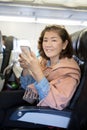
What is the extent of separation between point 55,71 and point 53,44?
0.55 ft

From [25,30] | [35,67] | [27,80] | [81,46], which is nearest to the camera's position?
[35,67]

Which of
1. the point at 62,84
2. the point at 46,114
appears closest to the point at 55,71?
the point at 62,84

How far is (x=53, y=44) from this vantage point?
1.41m

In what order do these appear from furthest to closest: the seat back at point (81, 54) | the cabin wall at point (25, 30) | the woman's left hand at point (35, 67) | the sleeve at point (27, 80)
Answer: the cabin wall at point (25, 30) → the sleeve at point (27, 80) → the seat back at point (81, 54) → the woman's left hand at point (35, 67)

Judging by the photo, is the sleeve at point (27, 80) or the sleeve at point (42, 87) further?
the sleeve at point (27, 80)

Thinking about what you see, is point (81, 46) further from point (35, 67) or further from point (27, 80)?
point (27, 80)

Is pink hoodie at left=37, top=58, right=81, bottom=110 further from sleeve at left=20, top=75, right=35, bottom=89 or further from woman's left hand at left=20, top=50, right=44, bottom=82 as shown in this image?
sleeve at left=20, top=75, right=35, bottom=89

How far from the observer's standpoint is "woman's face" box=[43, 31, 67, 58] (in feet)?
4.64

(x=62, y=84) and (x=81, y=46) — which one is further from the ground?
(x=81, y=46)

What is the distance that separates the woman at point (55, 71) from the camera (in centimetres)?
125

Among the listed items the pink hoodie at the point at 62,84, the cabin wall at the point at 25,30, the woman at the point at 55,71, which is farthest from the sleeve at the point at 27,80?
the cabin wall at the point at 25,30

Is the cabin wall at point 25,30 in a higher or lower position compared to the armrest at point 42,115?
lower

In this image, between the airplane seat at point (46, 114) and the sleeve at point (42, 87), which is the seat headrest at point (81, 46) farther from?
the sleeve at point (42, 87)

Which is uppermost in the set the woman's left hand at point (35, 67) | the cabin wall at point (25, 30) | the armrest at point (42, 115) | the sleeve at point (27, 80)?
the woman's left hand at point (35, 67)
